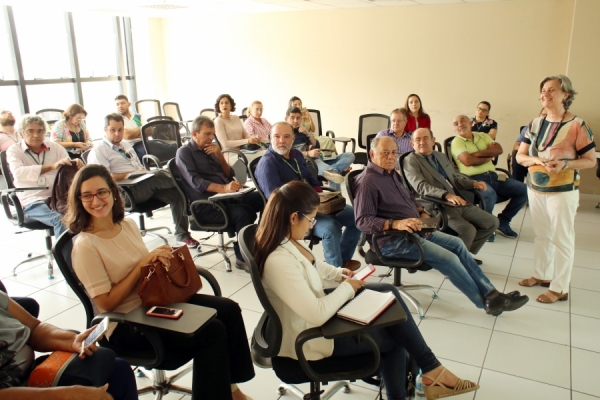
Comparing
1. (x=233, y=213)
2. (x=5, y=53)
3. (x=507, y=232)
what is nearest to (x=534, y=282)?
(x=507, y=232)

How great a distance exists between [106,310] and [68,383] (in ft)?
1.15

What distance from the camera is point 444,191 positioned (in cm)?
347

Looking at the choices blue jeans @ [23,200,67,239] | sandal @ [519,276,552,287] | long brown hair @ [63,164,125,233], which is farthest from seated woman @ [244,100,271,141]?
long brown hair @ [63,164,125,233]

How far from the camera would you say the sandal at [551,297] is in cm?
324

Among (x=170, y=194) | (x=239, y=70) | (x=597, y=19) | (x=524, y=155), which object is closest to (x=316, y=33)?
(x=239, y=70)

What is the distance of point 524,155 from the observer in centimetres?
328

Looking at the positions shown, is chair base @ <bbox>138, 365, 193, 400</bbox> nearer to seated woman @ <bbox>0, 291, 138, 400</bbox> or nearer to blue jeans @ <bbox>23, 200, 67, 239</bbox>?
seated woman @ <bbox>0, 291, 138, 400</bbox>

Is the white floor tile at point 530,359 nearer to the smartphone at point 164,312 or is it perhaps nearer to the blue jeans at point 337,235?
the blue jeans at point 337,235

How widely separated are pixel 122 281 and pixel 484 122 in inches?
211

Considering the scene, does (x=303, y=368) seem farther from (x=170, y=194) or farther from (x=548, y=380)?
(x=170, y=194)

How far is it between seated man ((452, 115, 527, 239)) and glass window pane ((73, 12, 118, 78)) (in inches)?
257

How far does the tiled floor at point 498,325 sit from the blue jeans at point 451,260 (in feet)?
0.76

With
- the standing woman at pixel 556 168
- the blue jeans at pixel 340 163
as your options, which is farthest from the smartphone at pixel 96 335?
the blue jeans at pixel 340 163

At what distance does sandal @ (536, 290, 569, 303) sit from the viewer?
324cm
